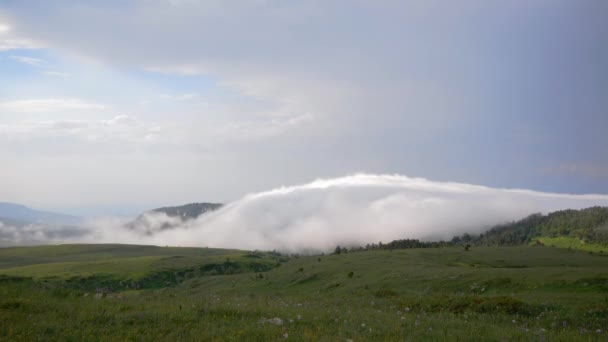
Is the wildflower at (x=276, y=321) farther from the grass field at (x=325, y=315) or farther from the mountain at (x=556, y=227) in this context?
the mountain at (x=556, y=227)

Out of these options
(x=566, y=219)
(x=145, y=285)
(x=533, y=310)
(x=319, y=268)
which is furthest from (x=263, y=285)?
(x=566, y=219)

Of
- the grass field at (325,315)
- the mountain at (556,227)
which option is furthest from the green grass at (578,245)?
the grass field at (325,315)

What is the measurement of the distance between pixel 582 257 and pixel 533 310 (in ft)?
133

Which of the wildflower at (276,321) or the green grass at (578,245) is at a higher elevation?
the wildflower at (276,321)

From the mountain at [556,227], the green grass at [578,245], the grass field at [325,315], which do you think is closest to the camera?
the grass field at [325,315]

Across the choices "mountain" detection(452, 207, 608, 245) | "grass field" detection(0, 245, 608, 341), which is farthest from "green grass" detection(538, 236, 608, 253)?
"grass field" detection(0, 245, 608, 341)

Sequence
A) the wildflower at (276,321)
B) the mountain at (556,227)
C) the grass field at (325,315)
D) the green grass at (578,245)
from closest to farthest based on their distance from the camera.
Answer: the grass field at (325,315) < the wildflower at (276,321) < the green grass at (578,245) < the mountain at (556,227)

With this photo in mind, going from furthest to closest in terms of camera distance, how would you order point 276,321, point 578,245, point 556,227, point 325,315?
point 556,227 < point 578,245 < point 325,315 < point 276,321

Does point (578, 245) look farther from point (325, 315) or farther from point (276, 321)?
point (276, 321)

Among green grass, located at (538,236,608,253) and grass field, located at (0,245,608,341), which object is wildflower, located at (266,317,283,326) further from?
green grass, located at (538,236,608,253)

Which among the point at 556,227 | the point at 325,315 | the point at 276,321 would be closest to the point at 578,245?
the point at 556,227

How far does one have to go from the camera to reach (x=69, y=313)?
1230cm

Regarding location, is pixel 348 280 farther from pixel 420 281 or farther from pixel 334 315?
pixel 334 315

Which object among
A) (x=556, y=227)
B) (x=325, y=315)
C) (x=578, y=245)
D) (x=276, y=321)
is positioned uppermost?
(x=276, y=321)
